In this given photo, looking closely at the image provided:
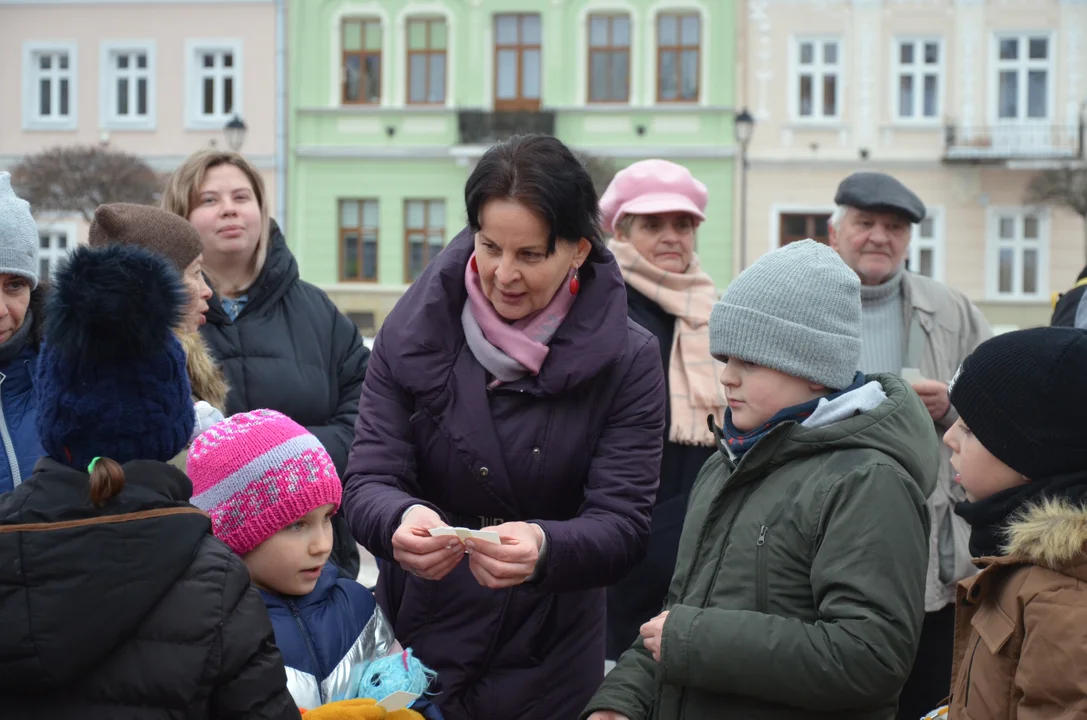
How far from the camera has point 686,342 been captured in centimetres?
427

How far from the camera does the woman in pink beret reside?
4031 millimetres

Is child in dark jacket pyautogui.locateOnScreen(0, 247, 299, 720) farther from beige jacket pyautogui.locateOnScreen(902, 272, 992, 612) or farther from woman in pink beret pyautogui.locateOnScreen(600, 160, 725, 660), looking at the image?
beige jacket pyautogui.locateOnScreen(902, 272, 992, 612)

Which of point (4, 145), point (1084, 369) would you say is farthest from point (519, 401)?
point (4, 145)

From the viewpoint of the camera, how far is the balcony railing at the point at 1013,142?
24.3 meters

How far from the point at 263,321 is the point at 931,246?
22957 millimetres

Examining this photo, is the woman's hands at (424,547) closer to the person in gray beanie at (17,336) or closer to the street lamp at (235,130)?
the person in gray beanie at (17,336)

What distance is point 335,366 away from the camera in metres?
3.95

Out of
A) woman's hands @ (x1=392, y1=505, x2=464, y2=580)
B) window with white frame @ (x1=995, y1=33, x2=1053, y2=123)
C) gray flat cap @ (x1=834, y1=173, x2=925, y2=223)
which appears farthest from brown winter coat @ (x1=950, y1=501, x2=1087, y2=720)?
window with white frame @ (x1=995, y1=33, x2=1053, y2=123)

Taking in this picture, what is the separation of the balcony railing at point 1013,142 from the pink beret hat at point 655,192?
2149 centimetres

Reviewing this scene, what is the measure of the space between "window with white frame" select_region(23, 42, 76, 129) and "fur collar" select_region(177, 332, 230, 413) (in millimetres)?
25140

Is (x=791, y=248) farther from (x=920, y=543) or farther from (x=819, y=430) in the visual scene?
(x=920, y=543)

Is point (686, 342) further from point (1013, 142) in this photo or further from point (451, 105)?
point (1013, 142)

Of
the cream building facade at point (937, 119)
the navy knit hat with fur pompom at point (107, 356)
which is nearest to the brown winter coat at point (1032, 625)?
the navy knit hat with fur pompom at point (107, 356)

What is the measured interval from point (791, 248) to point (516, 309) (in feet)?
1.99
